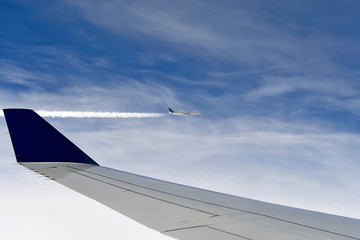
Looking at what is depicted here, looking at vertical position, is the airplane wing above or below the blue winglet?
below

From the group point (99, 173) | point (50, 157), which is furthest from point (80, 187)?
point (50, 157)

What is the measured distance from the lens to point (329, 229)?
755 centimetres

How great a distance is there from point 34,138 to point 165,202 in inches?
408

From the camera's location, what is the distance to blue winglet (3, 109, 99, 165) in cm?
1666

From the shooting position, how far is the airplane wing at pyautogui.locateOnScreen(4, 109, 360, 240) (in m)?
7.16

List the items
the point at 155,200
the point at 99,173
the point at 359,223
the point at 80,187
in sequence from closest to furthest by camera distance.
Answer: the point at 359,223 < the point at 155,200 < the point at 80,187 < the point at 99,173

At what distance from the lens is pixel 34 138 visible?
16.8m

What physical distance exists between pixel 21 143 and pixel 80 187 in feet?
21.5

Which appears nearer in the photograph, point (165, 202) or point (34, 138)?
point (165, 202)

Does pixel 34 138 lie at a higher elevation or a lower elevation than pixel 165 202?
higher

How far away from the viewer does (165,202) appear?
33.1 ft

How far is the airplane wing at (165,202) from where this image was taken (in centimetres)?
716

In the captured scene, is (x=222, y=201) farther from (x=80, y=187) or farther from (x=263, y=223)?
(x=80, y=187)

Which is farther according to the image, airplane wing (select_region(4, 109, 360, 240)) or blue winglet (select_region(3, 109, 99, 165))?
blue winglet (select_region(3, 109, 99, 165))
